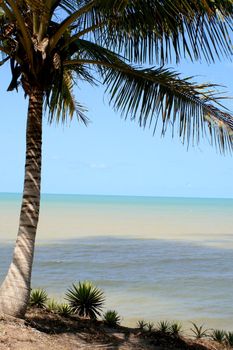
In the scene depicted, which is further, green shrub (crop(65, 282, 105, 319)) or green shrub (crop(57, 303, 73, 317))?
green shrub (crop(65, 282, 105, 319))

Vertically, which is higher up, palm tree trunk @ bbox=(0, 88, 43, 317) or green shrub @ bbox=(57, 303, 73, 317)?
palm tree trunk @ bbox=(0, 88, 43, 317)

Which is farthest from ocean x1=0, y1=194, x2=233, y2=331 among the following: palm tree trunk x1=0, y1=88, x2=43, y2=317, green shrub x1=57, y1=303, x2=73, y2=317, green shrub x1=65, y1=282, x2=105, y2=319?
palm tree trunk x1=0, y1=88, x2=43, y2=317

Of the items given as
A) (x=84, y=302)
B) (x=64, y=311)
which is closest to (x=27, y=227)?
(x=64, y=311)

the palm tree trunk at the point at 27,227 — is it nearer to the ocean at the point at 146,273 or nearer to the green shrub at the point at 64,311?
the green shrub at the point at 64,311

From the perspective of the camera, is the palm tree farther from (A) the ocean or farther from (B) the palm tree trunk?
(A) the ocean

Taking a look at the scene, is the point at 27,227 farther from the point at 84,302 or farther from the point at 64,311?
the point at 84,302

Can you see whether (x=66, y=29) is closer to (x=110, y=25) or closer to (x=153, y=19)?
(x=110, y=25)

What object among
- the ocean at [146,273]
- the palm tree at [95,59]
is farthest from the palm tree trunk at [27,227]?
the ocean at [146,273]

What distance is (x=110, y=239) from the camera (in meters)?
32.5

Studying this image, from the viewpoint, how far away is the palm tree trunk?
7.67m

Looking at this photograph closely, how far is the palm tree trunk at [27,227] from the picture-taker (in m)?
7.67

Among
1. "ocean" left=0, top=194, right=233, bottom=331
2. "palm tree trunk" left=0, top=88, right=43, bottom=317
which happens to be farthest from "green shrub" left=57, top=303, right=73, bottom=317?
"ocean" left=0, top=194, right=233, bottom=331

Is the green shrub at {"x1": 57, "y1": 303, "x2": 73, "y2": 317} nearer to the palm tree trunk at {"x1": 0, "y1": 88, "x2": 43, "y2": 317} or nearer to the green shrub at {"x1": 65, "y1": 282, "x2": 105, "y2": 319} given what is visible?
the green shrub at {"x1": 65, "y1": 282, "x2": 105, "y2": 319}

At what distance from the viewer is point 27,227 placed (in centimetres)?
772
